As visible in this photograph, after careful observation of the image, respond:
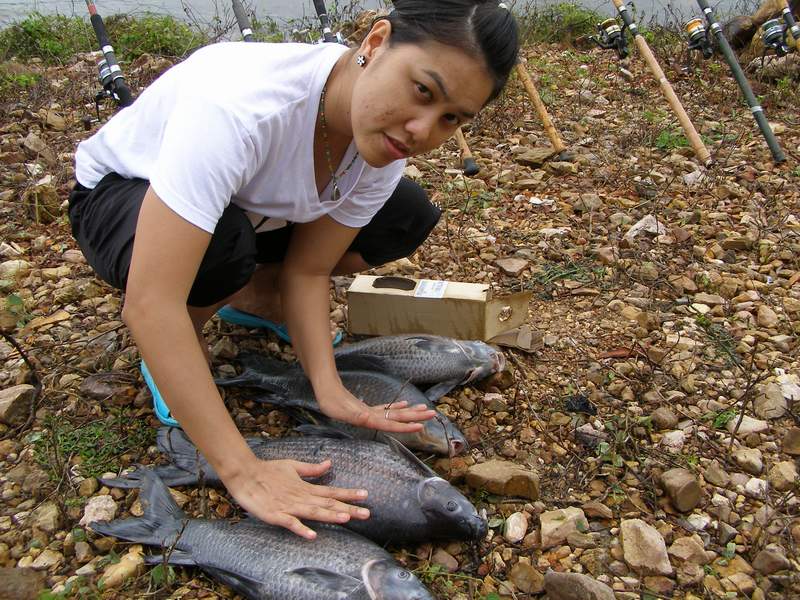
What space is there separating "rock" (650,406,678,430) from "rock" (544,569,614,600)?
91cm

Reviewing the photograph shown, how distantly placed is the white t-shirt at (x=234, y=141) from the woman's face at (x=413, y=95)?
0.26 metres

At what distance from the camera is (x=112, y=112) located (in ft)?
19.4

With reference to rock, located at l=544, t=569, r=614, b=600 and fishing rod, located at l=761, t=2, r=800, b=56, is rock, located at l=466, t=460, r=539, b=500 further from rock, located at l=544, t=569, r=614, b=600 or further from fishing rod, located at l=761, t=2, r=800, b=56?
fishing rod, located at l=761, t=2, r=800, b=56

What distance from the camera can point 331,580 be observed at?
2.14 metres

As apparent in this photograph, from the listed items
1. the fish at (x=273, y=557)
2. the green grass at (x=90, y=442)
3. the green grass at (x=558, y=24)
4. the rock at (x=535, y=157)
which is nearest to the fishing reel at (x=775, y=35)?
the rock at (x=535, y=157)

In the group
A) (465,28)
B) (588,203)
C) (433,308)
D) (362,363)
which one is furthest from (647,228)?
(465,28)

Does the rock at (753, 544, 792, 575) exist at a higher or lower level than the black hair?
lower

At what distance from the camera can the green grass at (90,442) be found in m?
2.65

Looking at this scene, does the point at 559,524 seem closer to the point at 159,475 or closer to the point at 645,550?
the point at 645,550

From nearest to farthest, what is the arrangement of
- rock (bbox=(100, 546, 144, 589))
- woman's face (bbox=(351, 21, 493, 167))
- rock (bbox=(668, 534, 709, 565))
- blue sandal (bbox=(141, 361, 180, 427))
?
woman's face (bbox=(351, 21, 493, 167)), rock (bbox=(100, 546, 144, 589)), rock (bbox=(668, 534, 709, 565)), blue sandal (bbox=(141, 361, 180, 427))

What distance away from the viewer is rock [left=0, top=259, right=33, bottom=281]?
12.7ft

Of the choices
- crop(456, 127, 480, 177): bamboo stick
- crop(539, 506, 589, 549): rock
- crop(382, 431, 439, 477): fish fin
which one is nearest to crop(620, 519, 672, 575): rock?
crop(539, 506, 589, 549): rock

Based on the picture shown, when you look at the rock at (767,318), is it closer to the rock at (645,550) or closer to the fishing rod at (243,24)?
the rock at (645,550)

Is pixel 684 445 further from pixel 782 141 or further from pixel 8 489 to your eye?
pixel 782 141
